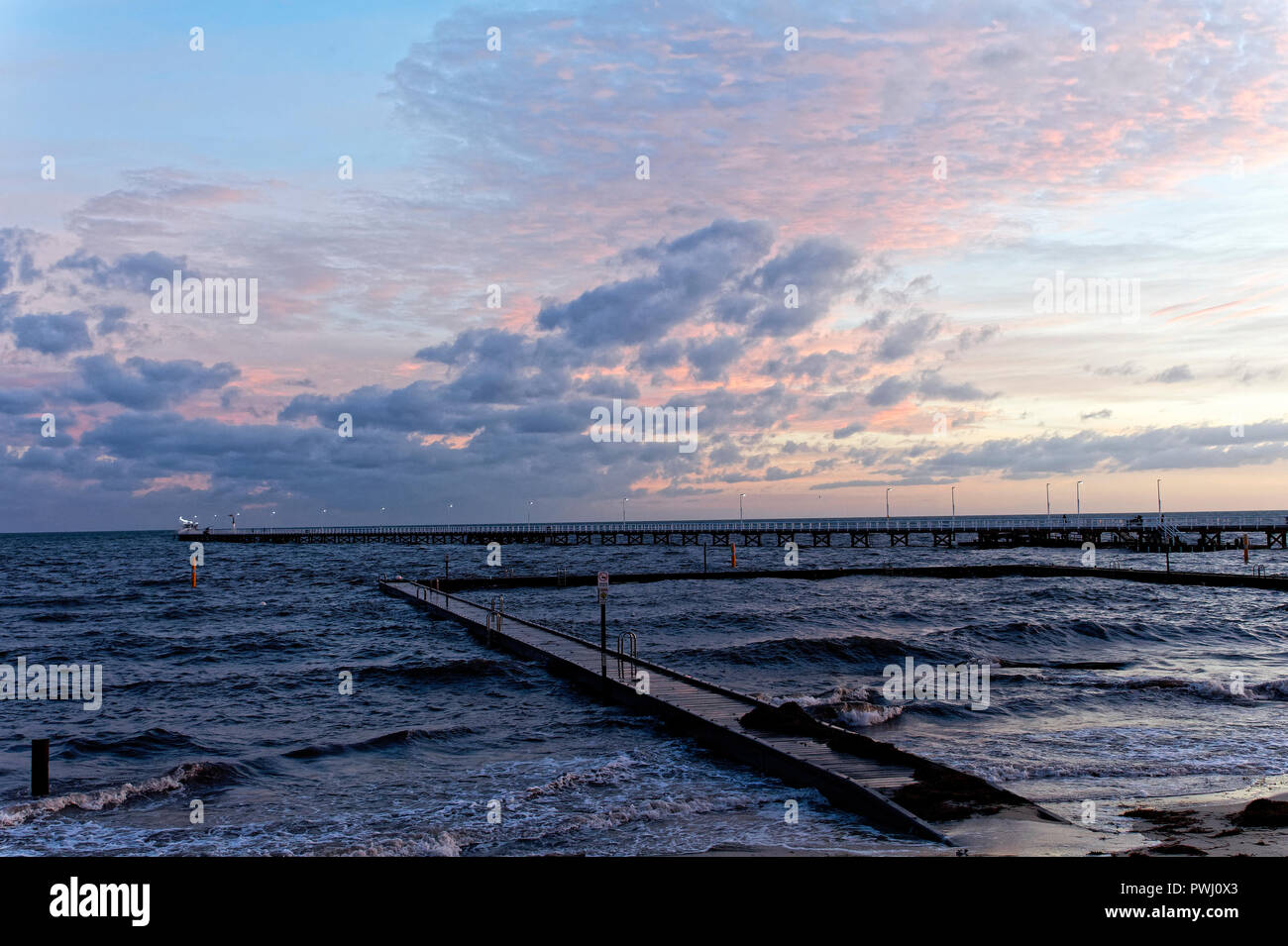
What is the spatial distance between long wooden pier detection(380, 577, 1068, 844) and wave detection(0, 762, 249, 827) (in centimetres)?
860

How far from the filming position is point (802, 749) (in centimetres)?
1570

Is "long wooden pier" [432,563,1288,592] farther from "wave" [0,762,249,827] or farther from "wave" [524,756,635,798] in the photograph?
"wave" [524,756,635,798]

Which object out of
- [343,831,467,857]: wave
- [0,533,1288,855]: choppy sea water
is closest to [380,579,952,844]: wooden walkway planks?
[0,533,1288,855]: choppy sea water

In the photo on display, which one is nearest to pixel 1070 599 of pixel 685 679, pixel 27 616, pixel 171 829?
pixel 685 679

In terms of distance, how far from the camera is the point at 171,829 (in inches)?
531

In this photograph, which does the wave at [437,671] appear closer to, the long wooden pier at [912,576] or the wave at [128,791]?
the wave at [128,791]

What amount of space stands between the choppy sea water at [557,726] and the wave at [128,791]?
0.05 meters

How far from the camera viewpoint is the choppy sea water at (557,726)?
13289mm

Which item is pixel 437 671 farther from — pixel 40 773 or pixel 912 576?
pixel 912 576

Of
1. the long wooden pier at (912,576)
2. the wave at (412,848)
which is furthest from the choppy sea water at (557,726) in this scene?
the long wooden pier at (912,576)

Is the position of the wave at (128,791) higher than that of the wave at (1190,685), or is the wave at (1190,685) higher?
the wave at (128,791)

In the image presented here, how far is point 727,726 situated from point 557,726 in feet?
15.2
